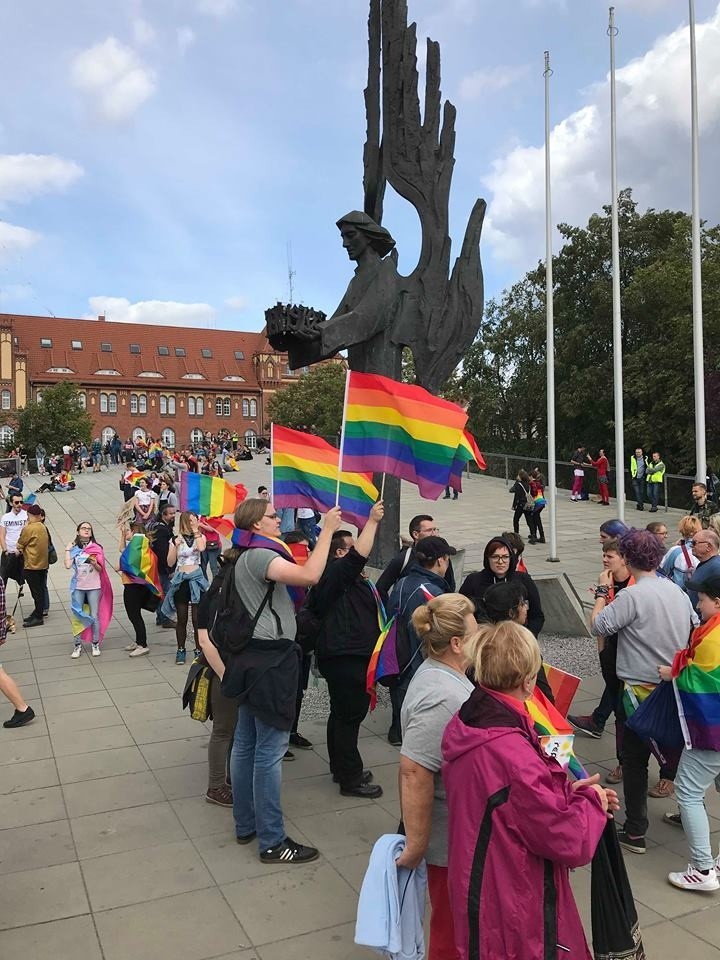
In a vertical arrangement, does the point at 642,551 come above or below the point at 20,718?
above

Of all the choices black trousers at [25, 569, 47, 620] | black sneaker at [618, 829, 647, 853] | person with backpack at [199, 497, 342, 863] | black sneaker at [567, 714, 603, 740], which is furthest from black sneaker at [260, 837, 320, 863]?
black trousers at [25, 569, 47, 620]

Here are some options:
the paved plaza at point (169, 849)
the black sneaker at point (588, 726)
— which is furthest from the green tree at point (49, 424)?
the black sneaker at point (588, 726)

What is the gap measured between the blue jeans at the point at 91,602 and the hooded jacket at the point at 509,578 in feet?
17.1

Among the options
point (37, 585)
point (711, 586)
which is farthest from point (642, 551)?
point (37, 585)

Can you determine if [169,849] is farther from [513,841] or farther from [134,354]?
[134,354]

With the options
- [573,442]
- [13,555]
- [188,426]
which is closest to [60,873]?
[13,555]

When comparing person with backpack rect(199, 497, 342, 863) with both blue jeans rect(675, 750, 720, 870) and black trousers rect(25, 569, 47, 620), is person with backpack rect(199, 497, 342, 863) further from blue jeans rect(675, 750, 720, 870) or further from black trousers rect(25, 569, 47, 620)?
black trousers rect(25, 569, 47, 620)

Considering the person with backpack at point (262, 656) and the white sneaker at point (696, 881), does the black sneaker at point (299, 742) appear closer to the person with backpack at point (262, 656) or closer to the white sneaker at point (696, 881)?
the person with backpack at point (262, 656)

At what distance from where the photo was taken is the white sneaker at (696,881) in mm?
4008

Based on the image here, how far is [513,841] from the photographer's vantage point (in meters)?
2.44

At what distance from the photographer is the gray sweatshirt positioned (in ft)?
15.2

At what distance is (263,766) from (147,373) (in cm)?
9077

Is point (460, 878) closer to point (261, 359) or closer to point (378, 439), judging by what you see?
point (378, 439)

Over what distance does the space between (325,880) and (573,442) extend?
120 ft
